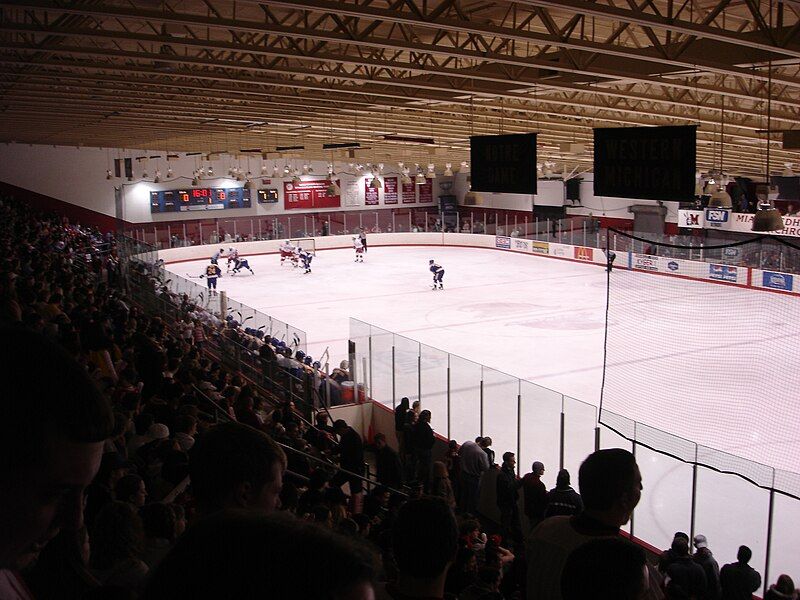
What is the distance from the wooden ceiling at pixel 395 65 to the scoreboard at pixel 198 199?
19.8 meters

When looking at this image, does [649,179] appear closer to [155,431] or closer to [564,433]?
[564,433]

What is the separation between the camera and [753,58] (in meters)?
10.8

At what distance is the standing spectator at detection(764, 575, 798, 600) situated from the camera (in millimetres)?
6855

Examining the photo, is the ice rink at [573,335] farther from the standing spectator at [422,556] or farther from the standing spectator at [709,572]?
the standing spectator at [422,556]

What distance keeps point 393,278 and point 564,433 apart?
951 inches

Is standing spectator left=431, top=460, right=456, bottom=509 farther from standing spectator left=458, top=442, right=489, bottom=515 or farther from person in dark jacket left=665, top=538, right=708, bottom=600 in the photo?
person in dark jacket left=665, top=538, right=708, bottom=600

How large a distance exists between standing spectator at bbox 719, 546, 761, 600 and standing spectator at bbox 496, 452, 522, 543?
277 centimetres

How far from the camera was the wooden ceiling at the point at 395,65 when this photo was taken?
8953 millimetres

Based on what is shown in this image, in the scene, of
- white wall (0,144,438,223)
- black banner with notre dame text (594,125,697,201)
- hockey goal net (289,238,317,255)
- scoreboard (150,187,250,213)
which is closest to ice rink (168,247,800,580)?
hockey goal net (289,238,317,255)

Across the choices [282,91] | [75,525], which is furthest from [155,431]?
[282,91]

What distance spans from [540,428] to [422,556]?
9.95 meters

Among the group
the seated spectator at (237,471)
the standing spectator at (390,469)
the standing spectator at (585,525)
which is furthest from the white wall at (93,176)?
the seated spectator at (237,471)

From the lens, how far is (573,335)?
23047 mm

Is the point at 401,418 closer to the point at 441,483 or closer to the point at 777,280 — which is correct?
the point at 441,483
